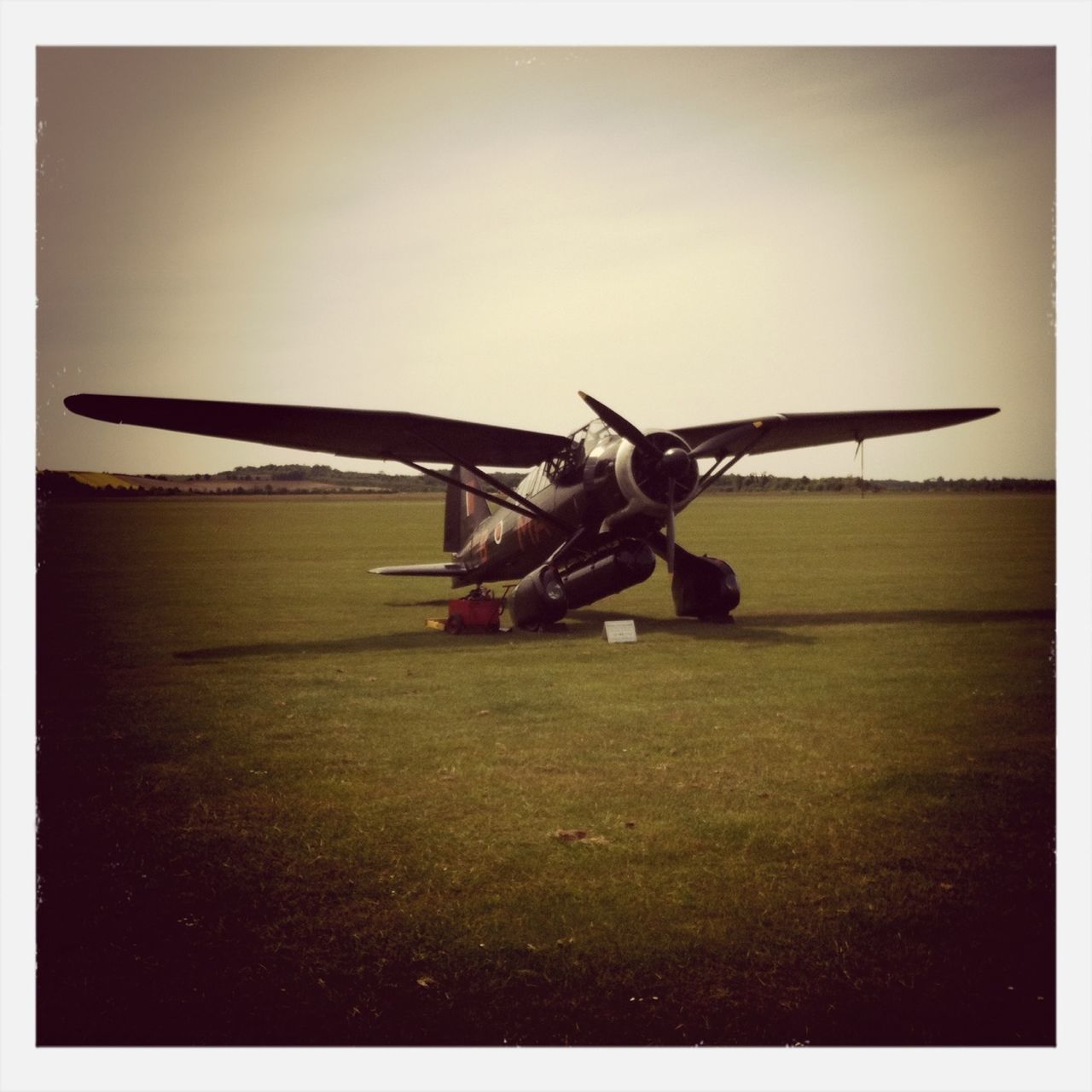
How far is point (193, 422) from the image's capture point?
638cm

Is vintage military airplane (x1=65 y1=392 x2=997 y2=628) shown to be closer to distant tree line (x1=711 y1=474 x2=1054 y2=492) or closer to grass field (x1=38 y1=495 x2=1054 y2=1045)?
distant tree line (x1=711 y1=474 x2=1054 y2=492)

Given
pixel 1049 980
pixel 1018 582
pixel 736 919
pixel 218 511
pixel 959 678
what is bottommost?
pixel 1049 980

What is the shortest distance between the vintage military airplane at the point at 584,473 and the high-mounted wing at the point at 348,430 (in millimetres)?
21

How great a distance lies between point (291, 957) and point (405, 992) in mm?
474

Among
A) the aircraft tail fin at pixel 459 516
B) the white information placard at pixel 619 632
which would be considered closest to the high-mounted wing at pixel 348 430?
Answer: the aircraft tail fin at pixel 459 516

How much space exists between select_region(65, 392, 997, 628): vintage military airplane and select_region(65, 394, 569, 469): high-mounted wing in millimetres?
21

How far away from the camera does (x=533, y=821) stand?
4273mm

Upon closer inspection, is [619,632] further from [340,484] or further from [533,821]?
[533,821]

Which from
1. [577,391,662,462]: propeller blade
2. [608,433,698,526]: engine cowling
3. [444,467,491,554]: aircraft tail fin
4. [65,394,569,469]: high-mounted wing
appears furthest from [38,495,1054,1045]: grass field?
[444,467,491,554]: aircraft tail fin

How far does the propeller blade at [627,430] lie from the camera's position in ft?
26.3

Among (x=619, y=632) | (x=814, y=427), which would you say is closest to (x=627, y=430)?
(x=814, y=427)

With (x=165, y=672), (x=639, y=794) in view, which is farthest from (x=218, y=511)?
(x=639, y=794)

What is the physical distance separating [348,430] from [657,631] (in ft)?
12.8

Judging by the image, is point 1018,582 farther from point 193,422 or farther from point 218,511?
point 193,422
